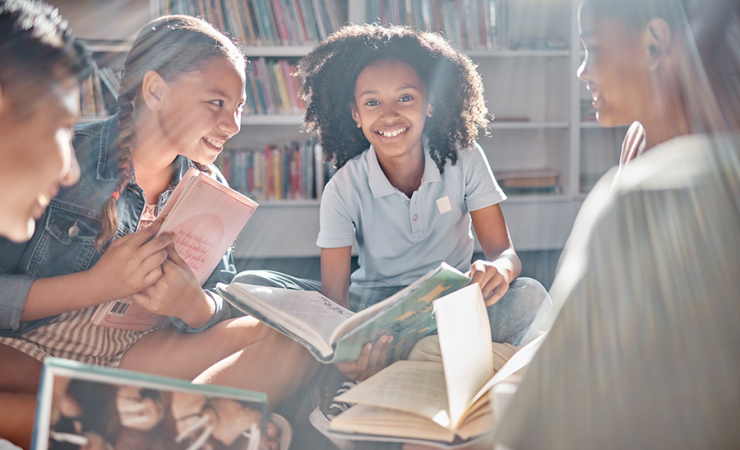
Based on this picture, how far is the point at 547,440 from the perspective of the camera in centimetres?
39

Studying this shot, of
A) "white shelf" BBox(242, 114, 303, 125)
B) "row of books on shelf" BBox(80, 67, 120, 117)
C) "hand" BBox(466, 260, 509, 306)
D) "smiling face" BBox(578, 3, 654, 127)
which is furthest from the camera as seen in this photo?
"white shelf" BBox(242, 114, 303, 125)

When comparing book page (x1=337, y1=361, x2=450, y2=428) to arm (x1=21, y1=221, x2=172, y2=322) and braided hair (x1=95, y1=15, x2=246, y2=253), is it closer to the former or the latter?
arm (x1=21, y1=221, x2=172, y2=322)

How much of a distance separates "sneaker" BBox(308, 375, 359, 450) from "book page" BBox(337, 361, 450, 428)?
189mm

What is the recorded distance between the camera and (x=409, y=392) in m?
0.60

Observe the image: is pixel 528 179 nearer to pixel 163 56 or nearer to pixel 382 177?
pixel 382 177

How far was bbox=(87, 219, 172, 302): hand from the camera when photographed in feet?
2.34

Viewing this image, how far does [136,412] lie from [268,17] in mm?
2080

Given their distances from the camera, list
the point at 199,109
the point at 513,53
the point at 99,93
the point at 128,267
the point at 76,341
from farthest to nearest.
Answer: the point at 513,53 < the point at 99,93 < the point at 199,109 < the point at 76,341 < the point at 128,267

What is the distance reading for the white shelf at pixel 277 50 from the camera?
223 centimetres

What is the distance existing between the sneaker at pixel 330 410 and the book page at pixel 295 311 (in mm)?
171

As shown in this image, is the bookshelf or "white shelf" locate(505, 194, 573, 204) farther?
"white shelf" locate(505, 194, 573, 204)

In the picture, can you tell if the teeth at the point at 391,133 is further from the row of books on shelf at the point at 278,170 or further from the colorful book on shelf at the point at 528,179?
the colorful book on shelf at the point at 528,179

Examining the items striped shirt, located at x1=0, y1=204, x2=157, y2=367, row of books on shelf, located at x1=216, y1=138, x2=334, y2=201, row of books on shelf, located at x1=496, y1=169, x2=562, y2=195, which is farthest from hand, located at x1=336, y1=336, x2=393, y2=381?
row of books on shelf, located at x1=496, y1=169, x2=562, y2=195

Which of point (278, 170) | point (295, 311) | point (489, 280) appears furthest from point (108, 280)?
point (278, 170)
